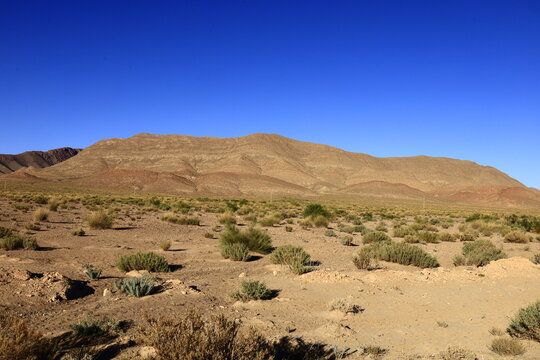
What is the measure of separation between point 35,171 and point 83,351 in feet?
468

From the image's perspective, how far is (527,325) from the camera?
6156 millimetres

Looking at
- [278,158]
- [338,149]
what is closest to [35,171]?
[278,158]

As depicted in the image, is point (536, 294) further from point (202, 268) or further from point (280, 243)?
point (280, 243)

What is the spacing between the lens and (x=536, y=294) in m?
8.91

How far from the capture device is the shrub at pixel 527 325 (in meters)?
6.09

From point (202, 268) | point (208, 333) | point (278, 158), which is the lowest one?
point (202, 268)

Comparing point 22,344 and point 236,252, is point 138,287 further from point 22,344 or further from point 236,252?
point 236,252

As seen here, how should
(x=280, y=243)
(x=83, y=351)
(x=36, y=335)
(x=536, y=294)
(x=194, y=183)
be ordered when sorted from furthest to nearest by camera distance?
1. (x=194, y=183)
2. (x=280, y=243)
3. (x=536, y=294)
4. (x=83, y=351)
5. (x=36, y=335)

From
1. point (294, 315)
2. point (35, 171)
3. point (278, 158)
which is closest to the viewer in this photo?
point (294, 315)

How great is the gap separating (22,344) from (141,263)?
6.82 metres

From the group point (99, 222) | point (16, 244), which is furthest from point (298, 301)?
point (99, 222)

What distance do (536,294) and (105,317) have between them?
8.94m

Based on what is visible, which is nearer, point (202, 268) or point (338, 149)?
point (202, 268)

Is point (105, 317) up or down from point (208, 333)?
down
